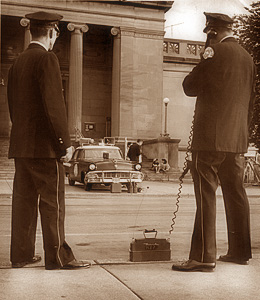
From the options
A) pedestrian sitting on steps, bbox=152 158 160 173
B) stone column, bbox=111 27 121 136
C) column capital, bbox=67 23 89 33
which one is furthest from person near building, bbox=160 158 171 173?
column capital, bbox=67 23 89 33

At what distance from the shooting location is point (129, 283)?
4.15m

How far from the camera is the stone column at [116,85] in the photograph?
37.8 m

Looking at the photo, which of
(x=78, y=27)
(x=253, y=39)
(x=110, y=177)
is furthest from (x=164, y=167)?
(x=110, y=177)

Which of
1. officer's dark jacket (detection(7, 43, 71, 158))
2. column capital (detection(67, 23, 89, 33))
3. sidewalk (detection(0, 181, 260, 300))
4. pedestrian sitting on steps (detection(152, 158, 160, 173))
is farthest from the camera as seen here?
column capital (detection(67, 23, 89, 33))

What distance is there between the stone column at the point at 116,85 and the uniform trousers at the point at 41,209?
3288cm

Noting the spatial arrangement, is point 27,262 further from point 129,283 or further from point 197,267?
point 197,267

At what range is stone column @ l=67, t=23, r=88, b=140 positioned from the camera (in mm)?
36812

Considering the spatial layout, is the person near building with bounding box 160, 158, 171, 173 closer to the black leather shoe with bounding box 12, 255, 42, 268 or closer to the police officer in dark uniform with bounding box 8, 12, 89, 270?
the black leather shoe with bounding box 12, 255, 42, 268

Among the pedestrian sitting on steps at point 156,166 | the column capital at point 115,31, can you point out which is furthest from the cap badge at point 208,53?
the column capital at point 115,31

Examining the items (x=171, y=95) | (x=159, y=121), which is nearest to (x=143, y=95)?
(x=159, y=121)

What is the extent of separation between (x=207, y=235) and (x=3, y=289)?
1769 millimetres

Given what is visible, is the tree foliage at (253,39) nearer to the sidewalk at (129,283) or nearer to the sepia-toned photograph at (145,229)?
the sepia-toned photograph at (145,229)

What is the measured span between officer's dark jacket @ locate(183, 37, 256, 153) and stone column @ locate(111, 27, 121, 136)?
3289 centimetres

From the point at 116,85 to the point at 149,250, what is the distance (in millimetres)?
33308
